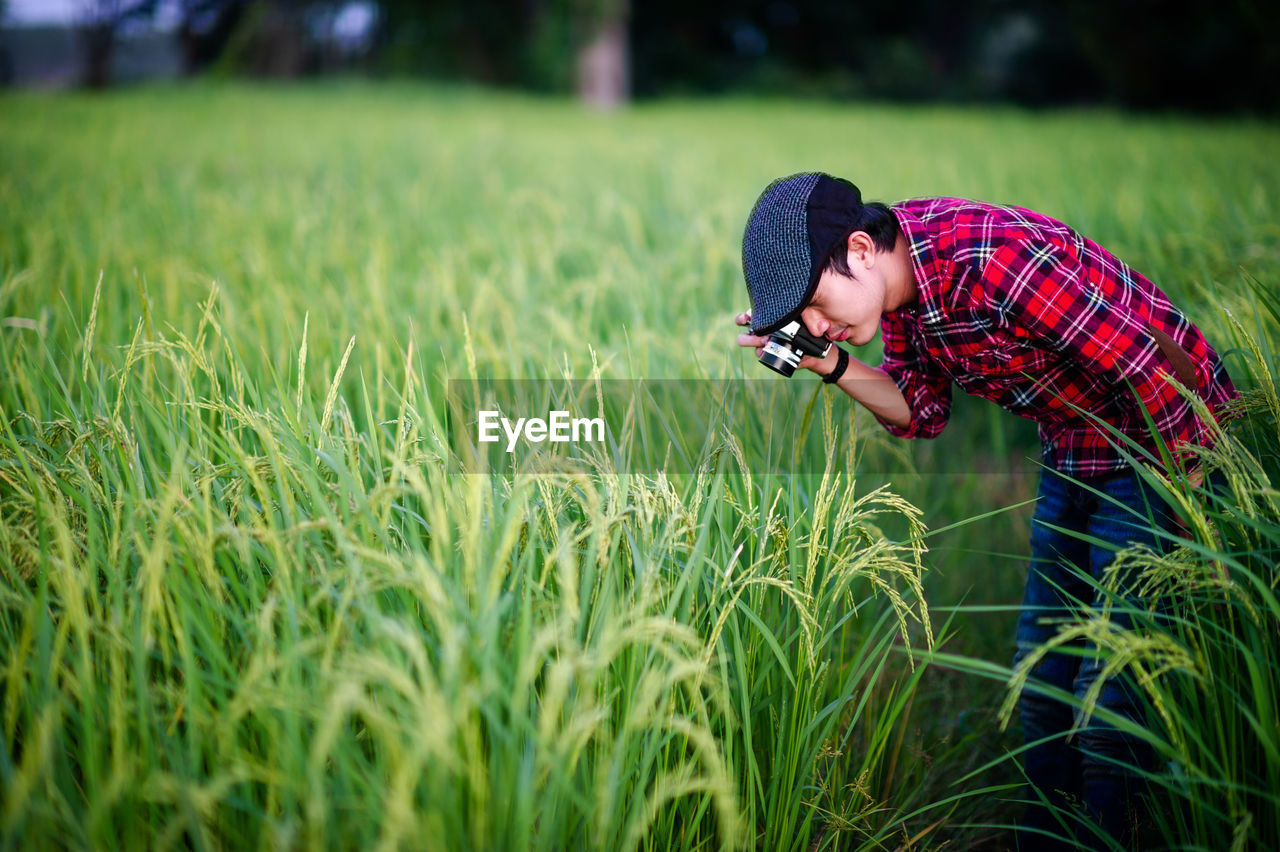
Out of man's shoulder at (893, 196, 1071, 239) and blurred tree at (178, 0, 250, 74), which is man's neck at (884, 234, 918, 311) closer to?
man's shoulder at (893, 196, 1071, 239)

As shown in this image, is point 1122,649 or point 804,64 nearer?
point 1122,649

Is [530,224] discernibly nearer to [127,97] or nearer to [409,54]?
[127,97]

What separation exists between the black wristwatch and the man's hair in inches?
7.5

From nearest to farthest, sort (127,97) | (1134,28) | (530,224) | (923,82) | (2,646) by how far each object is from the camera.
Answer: (2,646)
(530,224)
(127,97)
(1134,28)
(923,82)

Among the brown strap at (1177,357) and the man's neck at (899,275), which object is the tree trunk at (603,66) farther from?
the brown strap at (1177,357)

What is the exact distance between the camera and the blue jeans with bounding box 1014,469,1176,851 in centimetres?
133

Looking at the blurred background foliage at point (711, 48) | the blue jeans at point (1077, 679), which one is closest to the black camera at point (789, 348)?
the blue jeans at point (1077, 679)

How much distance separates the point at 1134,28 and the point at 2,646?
69.4ft

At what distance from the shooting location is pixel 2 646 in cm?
109

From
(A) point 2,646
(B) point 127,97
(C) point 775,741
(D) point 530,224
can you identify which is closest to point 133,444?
(A) point 2,646

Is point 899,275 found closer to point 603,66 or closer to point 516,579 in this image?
point 516,579

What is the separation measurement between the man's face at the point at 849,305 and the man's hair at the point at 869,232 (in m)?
0.02

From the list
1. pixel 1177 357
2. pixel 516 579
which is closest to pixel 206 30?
pixel 516 579

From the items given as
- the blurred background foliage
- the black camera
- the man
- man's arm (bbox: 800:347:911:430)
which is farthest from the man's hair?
the blurred background foliage
